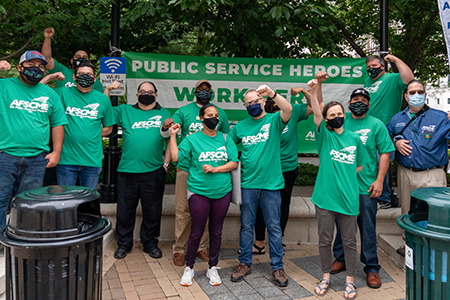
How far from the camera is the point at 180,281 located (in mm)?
4102

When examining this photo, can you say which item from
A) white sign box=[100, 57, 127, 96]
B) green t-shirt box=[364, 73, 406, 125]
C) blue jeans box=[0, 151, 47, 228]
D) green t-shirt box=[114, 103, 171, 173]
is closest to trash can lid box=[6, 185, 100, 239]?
blue jeans box=[0, 151, 47, 228]

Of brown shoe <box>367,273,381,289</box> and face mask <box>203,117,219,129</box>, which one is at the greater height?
face mask <box>203,117,219,129</box>

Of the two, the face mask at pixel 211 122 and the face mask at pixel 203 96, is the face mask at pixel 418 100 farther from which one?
the face mask at pixel 203 96

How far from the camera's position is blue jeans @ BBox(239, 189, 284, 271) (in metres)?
4.13

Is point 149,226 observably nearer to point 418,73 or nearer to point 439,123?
point 439,123

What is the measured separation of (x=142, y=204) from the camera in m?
4.81

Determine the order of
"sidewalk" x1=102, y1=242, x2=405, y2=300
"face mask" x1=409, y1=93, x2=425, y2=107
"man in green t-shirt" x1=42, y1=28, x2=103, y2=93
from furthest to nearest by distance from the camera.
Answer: "man in green t-shirt" x1=42, y1=28, x2=103, y2=93
"face mask" x1=409, y1=93, x2=425, y2=107
"sidewalk" x1=102, y1=242, x2=405, y2=300

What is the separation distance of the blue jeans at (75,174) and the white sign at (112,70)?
4.83ft

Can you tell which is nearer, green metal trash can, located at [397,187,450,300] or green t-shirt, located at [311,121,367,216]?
green metal trash can, located at [397,187,450,300]

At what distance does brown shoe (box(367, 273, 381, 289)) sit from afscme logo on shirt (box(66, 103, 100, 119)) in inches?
141

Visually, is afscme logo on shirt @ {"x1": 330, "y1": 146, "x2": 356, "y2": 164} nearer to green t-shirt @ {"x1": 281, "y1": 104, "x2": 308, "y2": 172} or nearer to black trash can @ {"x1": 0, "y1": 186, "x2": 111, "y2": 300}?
green t-shirt @ {"x1": 281, "y1": 104, "x2": 308, "y2": 172}

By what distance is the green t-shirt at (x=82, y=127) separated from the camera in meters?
4.32

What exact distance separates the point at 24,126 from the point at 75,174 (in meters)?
0.88

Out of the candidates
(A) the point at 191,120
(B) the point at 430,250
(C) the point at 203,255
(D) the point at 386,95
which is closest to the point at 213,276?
(C) the point at 203,255
